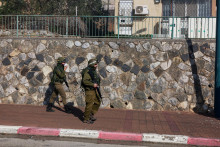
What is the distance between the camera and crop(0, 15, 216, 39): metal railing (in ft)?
35.4

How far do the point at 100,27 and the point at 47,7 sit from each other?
713 cm

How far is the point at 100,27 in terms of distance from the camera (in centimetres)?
1085

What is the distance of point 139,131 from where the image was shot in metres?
6.93

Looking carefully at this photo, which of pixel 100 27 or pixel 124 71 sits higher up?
pixel 100 27

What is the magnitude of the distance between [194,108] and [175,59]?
1788mm

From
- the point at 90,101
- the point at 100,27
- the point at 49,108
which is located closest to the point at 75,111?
the point at 49,108

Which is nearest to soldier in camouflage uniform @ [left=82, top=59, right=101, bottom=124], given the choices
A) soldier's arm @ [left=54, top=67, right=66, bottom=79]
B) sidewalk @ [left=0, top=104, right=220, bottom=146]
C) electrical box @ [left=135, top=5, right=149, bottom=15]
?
sidewalk @ [left=0, top=104, right=220, bottom=146]

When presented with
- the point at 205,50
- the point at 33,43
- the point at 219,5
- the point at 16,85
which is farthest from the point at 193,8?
the point at 16,85

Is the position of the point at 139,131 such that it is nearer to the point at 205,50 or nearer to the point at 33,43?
the point at 205,50

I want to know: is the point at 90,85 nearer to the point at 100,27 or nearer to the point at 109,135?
the point at 109,135

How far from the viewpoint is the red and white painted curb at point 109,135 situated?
6336 mm

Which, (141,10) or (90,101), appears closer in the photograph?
(90,101)

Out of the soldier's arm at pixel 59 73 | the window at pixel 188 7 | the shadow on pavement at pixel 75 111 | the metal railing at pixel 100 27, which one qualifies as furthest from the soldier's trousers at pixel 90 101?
the window at pixel 188 7

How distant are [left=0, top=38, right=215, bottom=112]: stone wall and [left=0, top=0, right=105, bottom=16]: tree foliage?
5.41 metres
